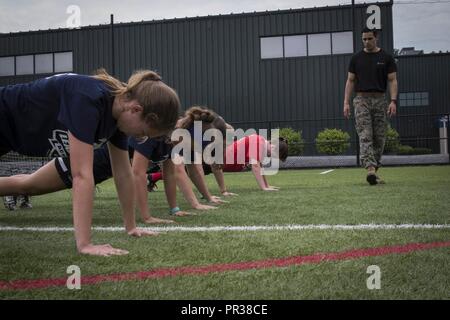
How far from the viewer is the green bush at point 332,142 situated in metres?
18.8

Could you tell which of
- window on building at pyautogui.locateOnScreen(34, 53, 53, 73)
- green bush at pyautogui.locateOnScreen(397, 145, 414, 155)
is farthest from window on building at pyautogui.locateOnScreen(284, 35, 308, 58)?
window on building at pyautogui.locateOnScreen(34, 53, 53, 73)

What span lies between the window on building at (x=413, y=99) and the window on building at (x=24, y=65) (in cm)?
2028

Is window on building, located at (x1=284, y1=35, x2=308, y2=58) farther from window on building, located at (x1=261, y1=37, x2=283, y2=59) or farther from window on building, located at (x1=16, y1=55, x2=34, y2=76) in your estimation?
window on building, located at (x1=16, y1=55, x2=34, y2=76)

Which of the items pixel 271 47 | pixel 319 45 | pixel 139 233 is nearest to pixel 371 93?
pixel 139 233

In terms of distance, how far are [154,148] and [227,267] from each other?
2.25 m

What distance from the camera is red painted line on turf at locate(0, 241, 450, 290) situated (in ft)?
6.53

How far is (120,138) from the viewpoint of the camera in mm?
3039

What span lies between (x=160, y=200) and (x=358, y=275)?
4492 millimetres

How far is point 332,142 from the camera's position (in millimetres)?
18484

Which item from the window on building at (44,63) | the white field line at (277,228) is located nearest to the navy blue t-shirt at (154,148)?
the white field line at (277,228)

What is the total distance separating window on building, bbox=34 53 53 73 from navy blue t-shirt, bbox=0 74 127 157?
78.4 feet

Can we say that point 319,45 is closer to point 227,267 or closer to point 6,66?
point 6,66
